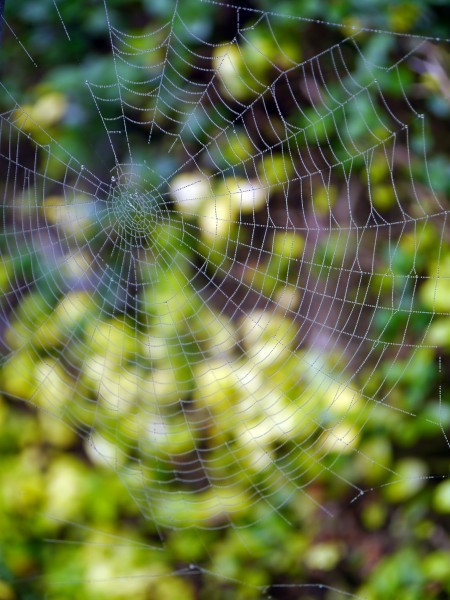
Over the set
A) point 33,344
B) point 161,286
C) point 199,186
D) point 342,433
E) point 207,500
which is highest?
point 199,186

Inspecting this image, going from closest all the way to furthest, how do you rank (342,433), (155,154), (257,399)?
1. (342,433)
2. (257,399)
3. (155,154)

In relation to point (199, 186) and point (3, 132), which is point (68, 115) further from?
point (199, 186)

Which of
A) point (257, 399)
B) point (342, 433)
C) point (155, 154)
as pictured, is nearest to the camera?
point (342, 433)

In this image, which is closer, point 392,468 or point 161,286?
point 392,468

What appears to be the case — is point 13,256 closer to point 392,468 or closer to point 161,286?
point 161,286

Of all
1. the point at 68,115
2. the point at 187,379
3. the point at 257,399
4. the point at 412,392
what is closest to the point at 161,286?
the point at 187,379

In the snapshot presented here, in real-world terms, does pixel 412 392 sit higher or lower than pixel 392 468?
higher
